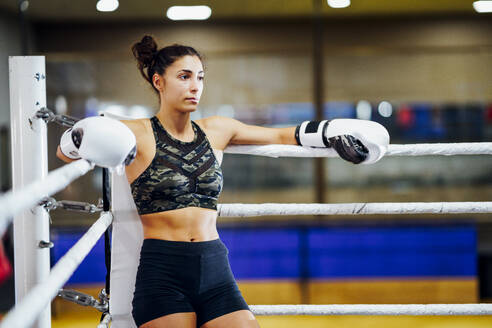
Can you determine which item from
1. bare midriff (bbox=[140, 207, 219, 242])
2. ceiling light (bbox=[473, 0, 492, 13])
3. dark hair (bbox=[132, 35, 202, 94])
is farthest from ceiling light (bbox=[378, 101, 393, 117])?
bare midriff (bbox=[140, 207, 219, 242])

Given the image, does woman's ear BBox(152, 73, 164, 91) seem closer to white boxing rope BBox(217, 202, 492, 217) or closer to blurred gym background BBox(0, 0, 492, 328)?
white boxing rope BBox(217, 202, 492, 217)

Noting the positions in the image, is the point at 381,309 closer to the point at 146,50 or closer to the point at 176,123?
the point at 176,123

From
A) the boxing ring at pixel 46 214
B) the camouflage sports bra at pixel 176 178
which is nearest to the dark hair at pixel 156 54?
the camouflage sports bra at pixel 176 178

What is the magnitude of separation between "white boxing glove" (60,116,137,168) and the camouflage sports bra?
224 mm

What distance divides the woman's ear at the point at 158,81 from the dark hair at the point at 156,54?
0.04 ft

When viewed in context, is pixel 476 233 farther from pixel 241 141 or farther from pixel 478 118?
pixel 241 141

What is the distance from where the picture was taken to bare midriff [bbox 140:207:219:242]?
4.03ft

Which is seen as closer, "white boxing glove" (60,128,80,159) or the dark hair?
"white boxing glove" (60,128,80,159)

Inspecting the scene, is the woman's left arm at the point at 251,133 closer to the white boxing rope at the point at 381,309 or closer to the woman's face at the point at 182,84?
the woman's face at the point at 182,84

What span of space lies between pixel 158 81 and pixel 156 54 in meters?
0.07

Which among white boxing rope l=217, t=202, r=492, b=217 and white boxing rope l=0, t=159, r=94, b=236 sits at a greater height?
white boxing rope l=0, t=159, r=94, b=236

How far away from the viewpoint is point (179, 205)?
1.23 meters

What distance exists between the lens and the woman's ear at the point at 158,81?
4.32 ft

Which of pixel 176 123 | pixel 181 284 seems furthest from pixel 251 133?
pixel 181 284
